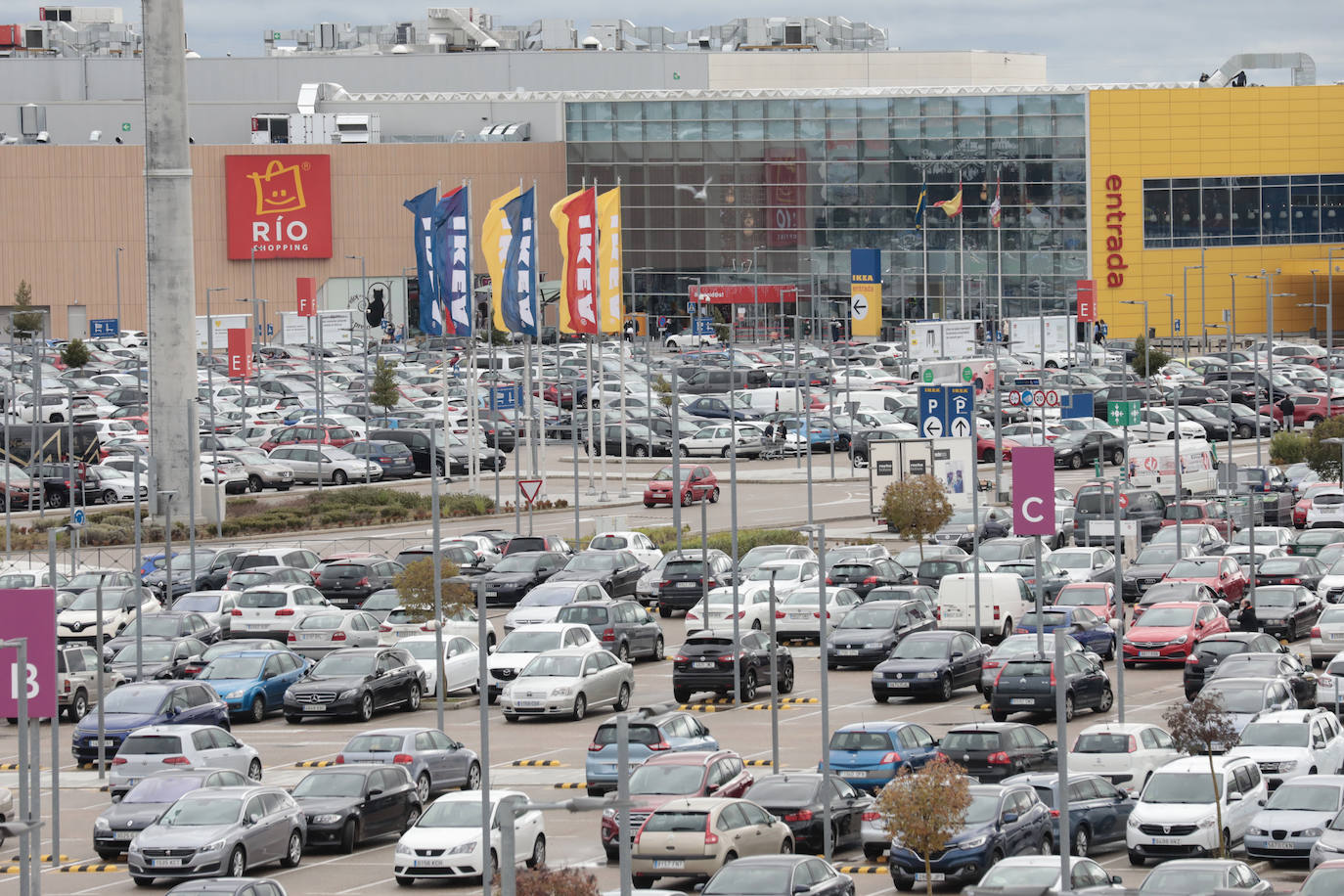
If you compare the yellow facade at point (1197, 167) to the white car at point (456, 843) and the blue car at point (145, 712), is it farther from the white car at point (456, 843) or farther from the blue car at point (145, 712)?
the white car at point (456, 843)

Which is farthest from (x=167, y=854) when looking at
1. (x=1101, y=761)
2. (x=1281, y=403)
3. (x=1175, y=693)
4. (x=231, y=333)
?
(x=1281, y=403)

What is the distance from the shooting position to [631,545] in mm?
52062

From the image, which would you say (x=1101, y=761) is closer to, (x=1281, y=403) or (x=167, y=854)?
(x=167, y=854)

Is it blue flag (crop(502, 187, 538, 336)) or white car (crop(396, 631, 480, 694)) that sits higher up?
blue flag (crop(502, 187, 538, 336))

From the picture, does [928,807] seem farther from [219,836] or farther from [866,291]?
[866,291]

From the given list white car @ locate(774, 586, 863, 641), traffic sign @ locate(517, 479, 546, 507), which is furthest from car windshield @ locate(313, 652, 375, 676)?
traffic sign @ locate(517, 479, 546, 507)

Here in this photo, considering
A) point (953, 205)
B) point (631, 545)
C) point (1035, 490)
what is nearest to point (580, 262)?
point (631, 545)

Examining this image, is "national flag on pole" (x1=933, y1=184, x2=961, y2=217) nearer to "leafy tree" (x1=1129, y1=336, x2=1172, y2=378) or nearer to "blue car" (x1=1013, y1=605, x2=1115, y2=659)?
"leafy tree" (x1=1129, y1=336, x2=1172, y2=378)

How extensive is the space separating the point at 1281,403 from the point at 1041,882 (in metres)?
65.6

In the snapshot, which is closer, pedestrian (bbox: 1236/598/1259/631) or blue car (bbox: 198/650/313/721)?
blue car (bbox: 198/650/313/721)

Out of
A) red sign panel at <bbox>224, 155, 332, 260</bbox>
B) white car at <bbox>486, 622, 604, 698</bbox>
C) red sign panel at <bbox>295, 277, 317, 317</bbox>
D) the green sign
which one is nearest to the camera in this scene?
A: white car at <bbox>486, 622, 604, 698</bbox>

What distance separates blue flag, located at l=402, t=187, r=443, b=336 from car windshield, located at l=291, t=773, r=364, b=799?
33.9m

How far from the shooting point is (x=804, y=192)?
414 ft

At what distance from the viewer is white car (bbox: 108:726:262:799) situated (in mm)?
30500
